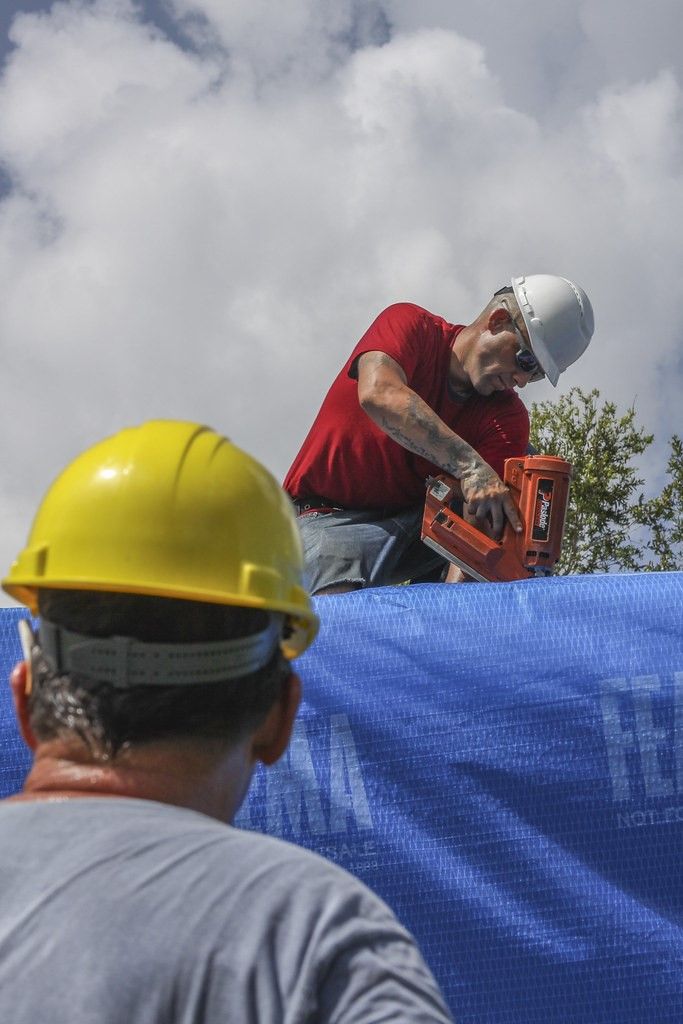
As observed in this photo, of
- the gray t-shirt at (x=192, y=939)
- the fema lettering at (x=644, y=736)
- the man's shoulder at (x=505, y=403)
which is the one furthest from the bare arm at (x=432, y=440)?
the gray t-shirt at (x=192, y=939)

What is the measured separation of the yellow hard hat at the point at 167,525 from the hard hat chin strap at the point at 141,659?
0.24 feet

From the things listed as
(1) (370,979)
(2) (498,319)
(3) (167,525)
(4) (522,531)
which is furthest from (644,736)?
(2) (498,319)

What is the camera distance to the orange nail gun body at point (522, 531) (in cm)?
414

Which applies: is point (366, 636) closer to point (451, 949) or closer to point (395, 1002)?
point (451, 949)

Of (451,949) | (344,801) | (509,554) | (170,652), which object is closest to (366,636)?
(344,801)

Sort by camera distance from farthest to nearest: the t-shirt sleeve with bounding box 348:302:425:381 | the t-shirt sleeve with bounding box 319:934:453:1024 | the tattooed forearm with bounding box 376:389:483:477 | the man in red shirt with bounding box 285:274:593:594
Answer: the t-shirt sleeve with bounding box 348:302:425:381 → the man in red shirt with bounding box 285:274:593:594 → the tattooed forearm with bounding box 376:389:483:477 → the t-shirt sleeve with bounding box 319:934:453:1024

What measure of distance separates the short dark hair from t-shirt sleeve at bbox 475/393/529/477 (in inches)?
134

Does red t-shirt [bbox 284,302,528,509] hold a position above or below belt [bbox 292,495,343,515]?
above

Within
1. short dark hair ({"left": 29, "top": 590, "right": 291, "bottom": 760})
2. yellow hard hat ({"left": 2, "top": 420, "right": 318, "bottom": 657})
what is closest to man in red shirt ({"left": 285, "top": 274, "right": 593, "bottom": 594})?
yellow hard hat ({"left": 2, "top": 420, "right": 318, "bottom": 657})

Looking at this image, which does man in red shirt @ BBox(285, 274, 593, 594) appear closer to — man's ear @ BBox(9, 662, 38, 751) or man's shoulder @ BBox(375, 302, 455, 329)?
man's shoulder @ BBox(375, 302, 455, 329)

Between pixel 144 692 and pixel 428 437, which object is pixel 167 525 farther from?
pixel 428 437

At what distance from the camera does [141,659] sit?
1085mm

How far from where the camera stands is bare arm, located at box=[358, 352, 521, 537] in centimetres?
409

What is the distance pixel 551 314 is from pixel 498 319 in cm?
21
